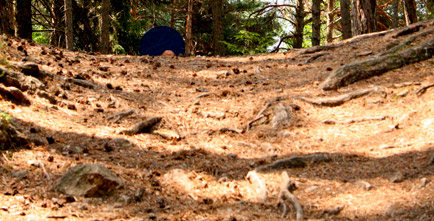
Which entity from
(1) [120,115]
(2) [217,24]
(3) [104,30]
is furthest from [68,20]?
(1) [120,115]

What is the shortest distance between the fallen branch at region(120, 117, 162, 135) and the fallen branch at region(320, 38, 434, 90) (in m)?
3.15

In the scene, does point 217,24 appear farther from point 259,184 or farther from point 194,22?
point 259,184

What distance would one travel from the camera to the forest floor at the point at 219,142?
13.8 ft

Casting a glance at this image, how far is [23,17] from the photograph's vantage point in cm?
1323

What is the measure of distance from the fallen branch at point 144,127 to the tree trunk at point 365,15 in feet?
24.5

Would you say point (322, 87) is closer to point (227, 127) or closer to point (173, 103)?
point (227, 127)

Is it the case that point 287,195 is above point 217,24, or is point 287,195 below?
below

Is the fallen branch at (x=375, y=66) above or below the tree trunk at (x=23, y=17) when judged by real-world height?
below

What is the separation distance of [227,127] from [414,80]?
3.22 meters

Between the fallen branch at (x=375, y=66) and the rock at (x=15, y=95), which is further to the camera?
the fallen branch at (x=375, y=66)

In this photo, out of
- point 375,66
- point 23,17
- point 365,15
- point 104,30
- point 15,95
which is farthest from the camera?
point 104,30

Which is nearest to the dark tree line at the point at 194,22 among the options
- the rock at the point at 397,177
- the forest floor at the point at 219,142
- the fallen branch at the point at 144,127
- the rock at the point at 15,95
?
the forest floor at the point at 219,142

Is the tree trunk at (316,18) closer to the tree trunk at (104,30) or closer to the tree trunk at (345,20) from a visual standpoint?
the tree trunk at (345,20)

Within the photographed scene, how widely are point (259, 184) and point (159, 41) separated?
10.4 meters
